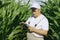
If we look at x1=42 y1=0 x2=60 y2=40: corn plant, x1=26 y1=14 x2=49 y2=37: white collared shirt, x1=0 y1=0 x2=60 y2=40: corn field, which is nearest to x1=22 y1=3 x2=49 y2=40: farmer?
x1=26 y1=14 x2=49 y2=37: white collared shirt

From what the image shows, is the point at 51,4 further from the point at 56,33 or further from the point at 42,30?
the point at 42,30

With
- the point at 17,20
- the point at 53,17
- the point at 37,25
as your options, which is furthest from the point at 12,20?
the point at 37,25

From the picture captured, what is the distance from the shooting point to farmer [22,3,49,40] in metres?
4.96

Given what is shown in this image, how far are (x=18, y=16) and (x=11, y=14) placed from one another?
32cm

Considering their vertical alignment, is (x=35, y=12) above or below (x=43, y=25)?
above

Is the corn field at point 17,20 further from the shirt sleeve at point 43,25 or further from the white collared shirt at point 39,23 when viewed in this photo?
the shirt sleeve at point 43,25

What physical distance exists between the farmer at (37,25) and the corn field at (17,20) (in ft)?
5.32

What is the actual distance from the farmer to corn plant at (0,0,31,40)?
5.76ft

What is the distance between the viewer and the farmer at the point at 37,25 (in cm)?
496

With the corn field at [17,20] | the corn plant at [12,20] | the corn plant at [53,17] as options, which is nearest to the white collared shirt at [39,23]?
the corn field at [17,20]

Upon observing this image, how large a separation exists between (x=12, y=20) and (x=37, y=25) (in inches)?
84.3

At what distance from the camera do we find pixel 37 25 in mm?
5047

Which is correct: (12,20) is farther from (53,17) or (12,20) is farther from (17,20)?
(53,17)

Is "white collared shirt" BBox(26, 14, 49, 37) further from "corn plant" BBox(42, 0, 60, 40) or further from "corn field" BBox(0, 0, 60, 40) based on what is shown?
"corn plant" BBox(42, 0, 60, 40)
